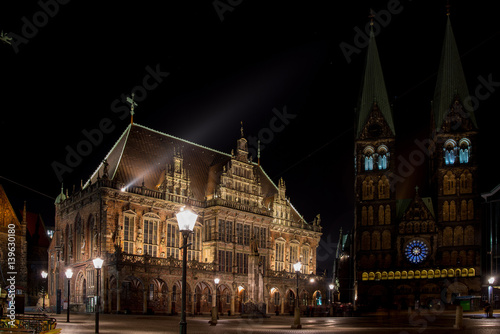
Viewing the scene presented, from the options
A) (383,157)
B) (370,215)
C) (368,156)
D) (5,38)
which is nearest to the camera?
(5,38)

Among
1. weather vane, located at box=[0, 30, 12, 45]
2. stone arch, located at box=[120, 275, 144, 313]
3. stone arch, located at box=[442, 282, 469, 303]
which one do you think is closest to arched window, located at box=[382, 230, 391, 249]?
stone arch, located at box=[442, 282, 469, 303]

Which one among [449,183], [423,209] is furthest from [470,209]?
[423,209]

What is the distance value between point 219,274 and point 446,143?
39.4 metres

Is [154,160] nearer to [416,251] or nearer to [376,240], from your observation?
[376,240]

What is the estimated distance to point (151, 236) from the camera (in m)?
49.4


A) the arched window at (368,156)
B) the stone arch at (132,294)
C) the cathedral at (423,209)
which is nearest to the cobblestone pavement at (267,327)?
the stone arch at (132,294)

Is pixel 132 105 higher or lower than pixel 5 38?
higher

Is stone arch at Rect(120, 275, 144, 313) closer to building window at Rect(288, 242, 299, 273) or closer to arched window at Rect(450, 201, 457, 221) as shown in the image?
building window at Rect(288, 242, 299, 273)

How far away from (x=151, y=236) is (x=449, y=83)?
48807 millimetres

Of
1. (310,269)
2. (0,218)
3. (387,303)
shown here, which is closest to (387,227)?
(387,303)

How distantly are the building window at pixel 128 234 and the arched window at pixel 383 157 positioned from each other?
41.3 m

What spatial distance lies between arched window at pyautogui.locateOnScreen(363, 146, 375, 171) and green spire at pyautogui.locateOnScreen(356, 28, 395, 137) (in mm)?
2760

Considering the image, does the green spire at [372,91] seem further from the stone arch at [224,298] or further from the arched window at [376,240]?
the stone arch at [224,298]

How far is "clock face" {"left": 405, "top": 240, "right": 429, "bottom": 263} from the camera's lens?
75.1m
